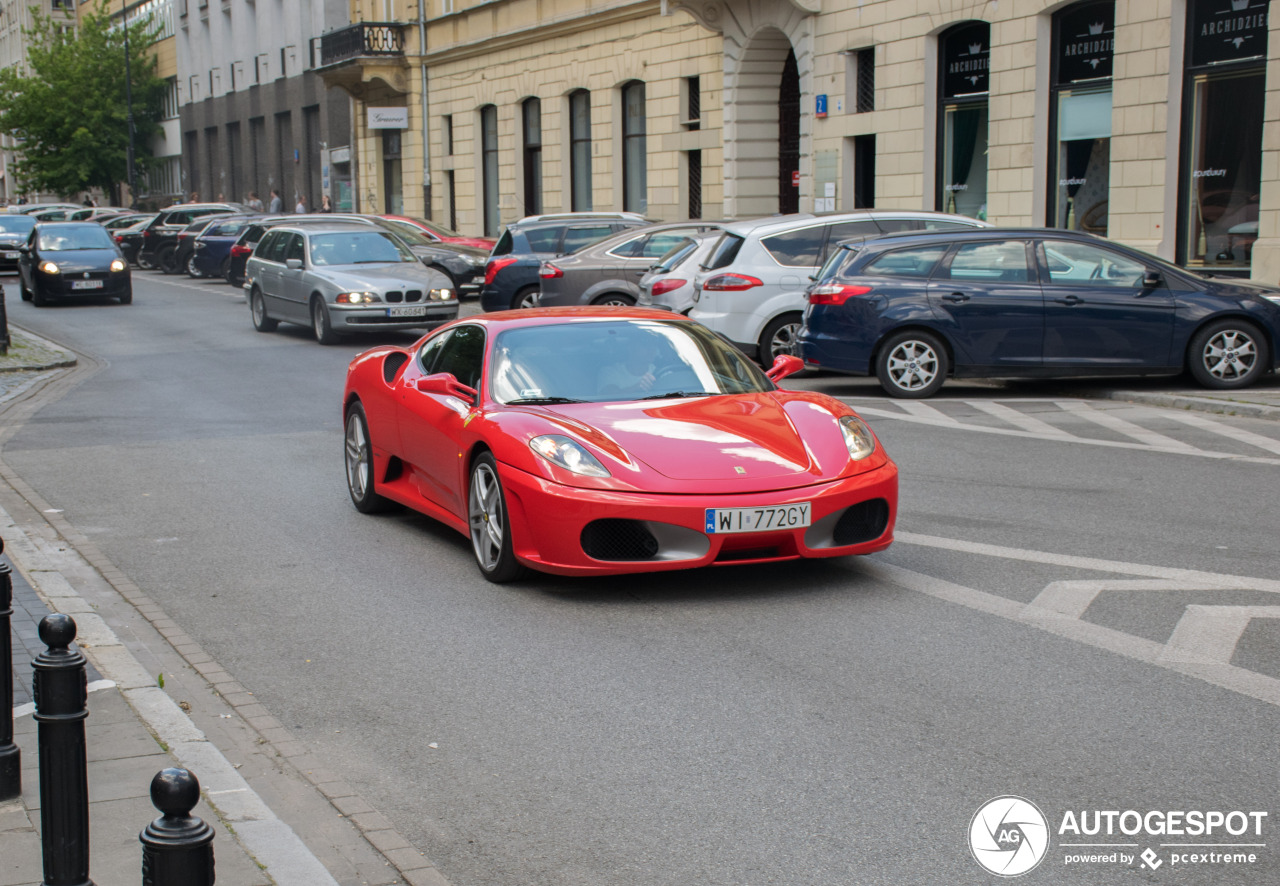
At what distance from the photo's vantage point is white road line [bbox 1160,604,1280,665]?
5789mm

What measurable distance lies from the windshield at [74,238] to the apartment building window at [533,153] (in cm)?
1201

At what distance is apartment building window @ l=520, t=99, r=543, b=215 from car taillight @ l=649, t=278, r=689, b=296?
21908 mm

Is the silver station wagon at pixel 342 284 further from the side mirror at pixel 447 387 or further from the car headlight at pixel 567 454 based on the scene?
the car headlight at pixel 567 454

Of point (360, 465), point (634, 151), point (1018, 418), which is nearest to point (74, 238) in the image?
point (634, 151)

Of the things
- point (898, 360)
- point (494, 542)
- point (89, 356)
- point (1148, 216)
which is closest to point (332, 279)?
point (89, 356)

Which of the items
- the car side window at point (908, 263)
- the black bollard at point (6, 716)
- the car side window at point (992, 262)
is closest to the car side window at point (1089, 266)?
the car side window at point (992, 262)

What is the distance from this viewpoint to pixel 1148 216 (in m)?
21.4

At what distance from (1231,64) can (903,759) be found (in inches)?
705

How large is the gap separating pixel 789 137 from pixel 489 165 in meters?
13.3

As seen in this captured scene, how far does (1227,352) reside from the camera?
14164 millimetres

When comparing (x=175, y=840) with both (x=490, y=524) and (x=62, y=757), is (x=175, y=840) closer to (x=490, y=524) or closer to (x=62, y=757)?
(x=62, y=757)

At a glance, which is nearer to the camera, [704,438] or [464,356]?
[704,438]

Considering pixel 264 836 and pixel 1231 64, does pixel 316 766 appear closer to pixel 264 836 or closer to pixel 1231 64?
pixel 264 836

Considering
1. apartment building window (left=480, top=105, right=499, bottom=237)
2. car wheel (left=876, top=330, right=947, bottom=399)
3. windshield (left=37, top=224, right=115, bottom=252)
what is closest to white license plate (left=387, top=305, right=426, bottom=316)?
car wheel (left=876, top=330, right=947, bottom=399)
